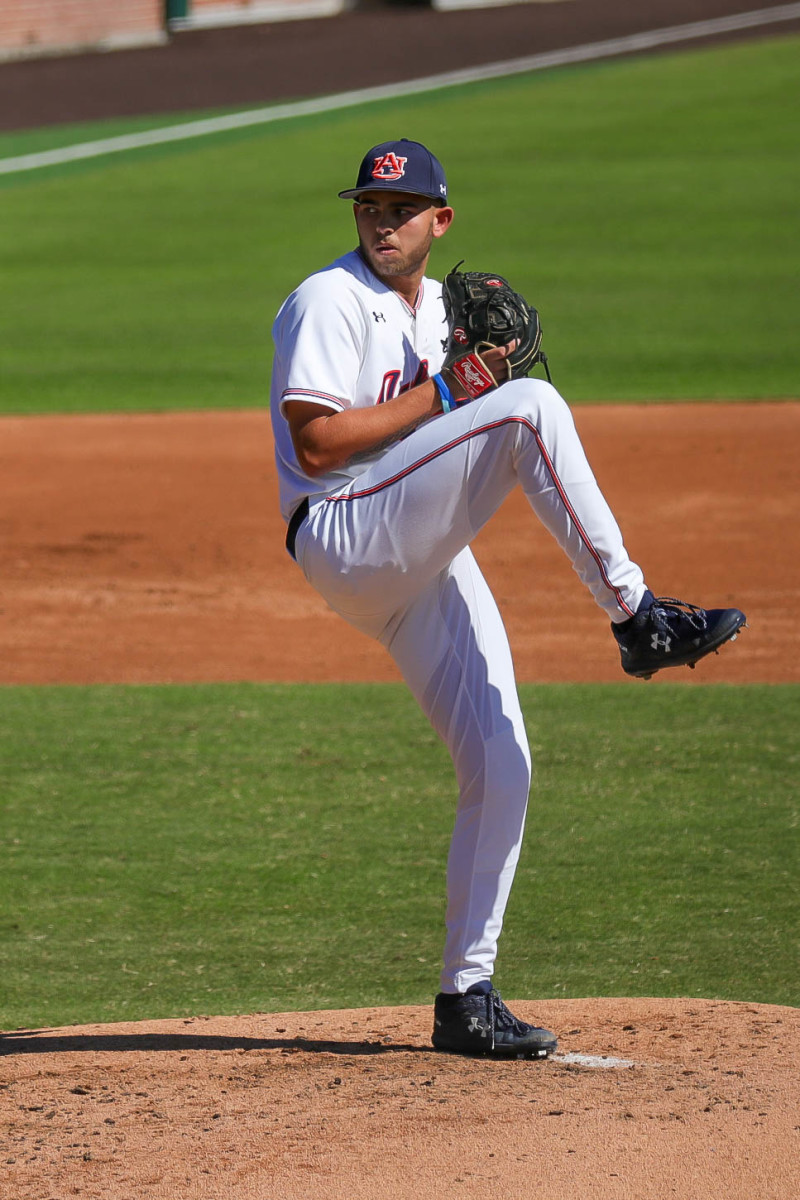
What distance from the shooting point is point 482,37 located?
1304 inches

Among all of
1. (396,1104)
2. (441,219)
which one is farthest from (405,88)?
(396,1104)

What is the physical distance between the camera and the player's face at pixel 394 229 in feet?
12.8

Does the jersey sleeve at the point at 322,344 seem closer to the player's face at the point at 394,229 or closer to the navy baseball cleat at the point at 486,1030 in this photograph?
the player's face at the point at 394,229

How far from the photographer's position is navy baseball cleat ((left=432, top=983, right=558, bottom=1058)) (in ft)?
12.5

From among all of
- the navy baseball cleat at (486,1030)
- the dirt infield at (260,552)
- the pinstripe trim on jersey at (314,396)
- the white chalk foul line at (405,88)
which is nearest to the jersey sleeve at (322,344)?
the pinstripe trim on jersey at (314,396)

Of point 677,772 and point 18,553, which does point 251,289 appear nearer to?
point 18,553

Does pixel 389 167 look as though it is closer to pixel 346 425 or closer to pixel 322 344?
pixel 322 344

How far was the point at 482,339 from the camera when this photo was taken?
3783 mm

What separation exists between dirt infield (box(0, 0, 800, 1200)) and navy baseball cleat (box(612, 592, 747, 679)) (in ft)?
3.01

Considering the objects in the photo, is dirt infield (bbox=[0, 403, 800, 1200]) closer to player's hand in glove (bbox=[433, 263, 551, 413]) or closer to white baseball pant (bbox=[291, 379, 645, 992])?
white baseball pant (bbox=[291, 379, 645, 992])

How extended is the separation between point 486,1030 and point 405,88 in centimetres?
2614

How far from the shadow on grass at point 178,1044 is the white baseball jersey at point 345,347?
1.29 metres

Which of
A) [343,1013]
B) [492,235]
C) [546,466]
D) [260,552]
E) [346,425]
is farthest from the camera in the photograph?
[492,235]

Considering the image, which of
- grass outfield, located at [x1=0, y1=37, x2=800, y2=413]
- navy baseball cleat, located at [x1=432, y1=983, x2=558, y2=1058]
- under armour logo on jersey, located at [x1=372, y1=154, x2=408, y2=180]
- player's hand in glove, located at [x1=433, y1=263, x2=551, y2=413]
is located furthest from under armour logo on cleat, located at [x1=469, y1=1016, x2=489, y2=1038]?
grass outfield, located at [x1=0, y1=37, x2=800, y2=413]
